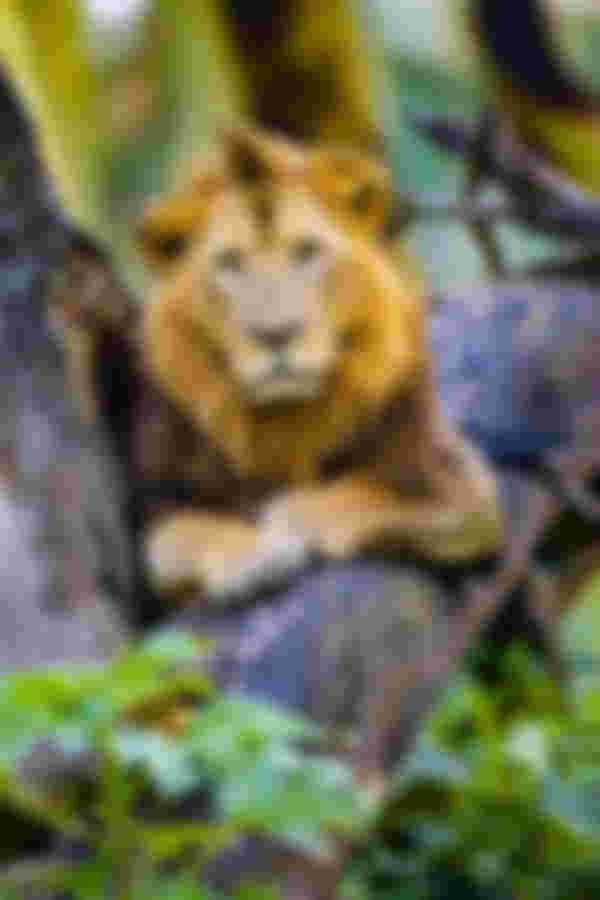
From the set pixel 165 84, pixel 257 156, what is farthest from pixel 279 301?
pixel 165 84

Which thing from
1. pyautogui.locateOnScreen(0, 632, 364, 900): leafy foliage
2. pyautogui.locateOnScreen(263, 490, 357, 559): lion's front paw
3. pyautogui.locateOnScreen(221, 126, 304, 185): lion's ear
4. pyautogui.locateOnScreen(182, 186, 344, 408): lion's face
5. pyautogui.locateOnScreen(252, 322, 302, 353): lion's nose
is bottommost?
pyautogui.locateOnScreen(0, 632, 364, 900): leafy foliage

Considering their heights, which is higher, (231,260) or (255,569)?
(231,260)

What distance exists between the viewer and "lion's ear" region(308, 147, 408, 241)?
233 centimetres

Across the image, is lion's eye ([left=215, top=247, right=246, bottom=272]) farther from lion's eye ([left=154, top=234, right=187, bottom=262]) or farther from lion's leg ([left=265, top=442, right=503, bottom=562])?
lion's leg ([left=265, top=442, right=503, bottom=562])

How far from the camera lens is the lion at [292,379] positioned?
7.28 feet

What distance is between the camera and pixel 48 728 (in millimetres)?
1204

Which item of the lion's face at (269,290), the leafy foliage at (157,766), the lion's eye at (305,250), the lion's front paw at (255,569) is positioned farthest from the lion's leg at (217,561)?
the leafy foliage at (157,766)

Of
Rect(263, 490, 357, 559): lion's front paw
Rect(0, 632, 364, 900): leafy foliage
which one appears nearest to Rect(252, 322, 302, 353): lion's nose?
Rect(263, 490, 357, 559): lion's front paw

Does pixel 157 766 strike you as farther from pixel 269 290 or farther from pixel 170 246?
pixel 170 246

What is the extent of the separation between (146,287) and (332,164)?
24 cm

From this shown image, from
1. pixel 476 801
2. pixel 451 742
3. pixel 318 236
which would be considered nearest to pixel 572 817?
pixel 476 801

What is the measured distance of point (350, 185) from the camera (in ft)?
7.66

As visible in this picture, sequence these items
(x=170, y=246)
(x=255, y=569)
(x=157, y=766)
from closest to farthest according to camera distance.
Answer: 1. (x=157, y=766)
2. (x=255, y=569)
3. (x=170, y=246)

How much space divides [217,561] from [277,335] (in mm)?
224
